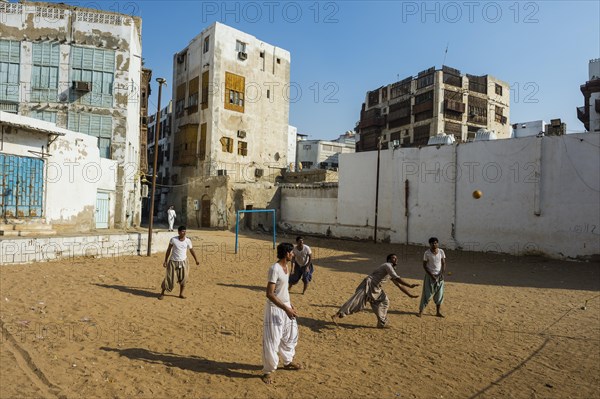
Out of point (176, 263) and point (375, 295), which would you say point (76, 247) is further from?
point (375, 295)

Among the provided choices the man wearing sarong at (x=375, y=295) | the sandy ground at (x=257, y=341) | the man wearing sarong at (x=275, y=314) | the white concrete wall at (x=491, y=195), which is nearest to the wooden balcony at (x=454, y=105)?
the white concrete wall at (x=491, y=195)

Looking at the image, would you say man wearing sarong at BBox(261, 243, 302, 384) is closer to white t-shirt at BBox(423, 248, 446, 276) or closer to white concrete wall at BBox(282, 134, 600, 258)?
white t-shirt at BBox(423, 248, 446, 276)

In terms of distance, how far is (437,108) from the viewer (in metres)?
45.1

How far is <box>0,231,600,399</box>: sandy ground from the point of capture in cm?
523

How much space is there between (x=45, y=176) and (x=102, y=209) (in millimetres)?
5929

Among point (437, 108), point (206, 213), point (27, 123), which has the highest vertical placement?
point (437, 108)

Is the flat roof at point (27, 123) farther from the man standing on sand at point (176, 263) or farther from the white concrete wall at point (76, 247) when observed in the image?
the man standing on sand at point (176, 263)

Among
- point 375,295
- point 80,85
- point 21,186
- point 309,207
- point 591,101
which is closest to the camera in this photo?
point 375,295

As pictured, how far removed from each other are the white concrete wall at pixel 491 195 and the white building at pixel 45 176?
15.8m

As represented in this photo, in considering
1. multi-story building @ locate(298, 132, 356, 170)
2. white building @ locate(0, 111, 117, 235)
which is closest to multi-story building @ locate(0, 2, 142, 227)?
white building @ locate(0, 111, 117, 235)

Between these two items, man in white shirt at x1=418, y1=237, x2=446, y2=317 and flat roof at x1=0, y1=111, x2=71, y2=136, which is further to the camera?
flat roof at x1=0, y1=111, x2=71, y2=136

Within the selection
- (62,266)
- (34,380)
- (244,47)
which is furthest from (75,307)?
(244,47)

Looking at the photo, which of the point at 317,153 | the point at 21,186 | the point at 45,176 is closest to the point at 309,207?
the point at 45,176

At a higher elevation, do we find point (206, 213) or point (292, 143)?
point (292, 143)
